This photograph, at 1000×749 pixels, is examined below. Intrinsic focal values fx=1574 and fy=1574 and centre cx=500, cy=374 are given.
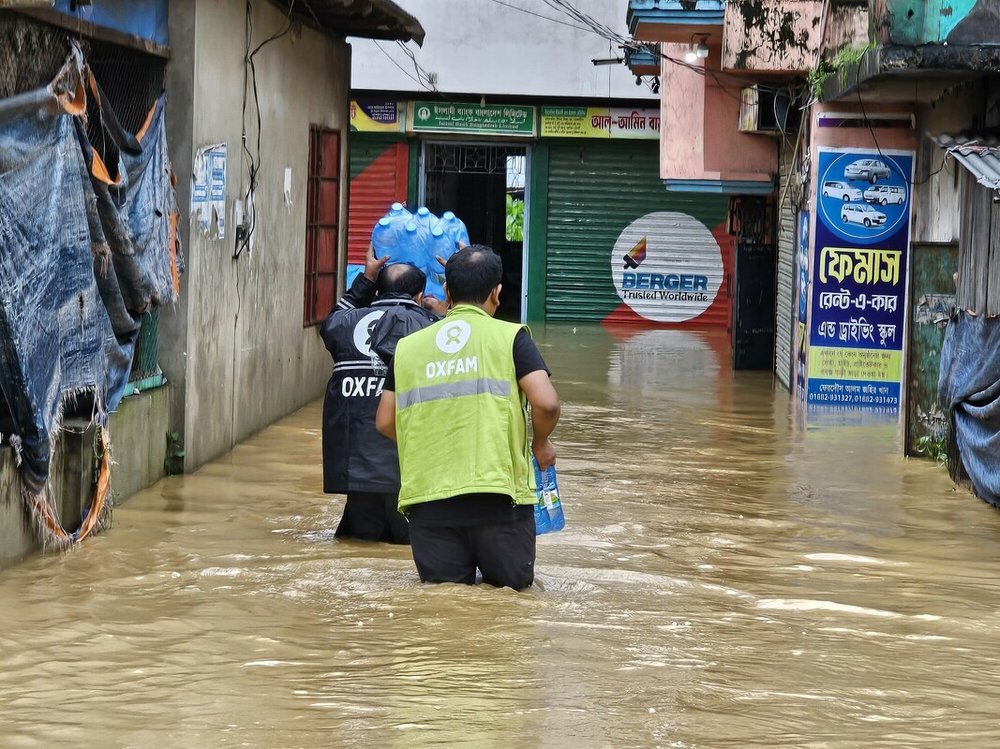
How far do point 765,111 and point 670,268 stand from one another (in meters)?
8.49

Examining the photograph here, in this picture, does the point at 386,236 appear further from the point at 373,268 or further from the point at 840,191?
the point at 840,191

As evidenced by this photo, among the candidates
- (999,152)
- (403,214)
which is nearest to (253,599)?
(403,214)

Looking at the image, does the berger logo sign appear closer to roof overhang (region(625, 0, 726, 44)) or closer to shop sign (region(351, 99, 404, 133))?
shop sign (region(351, 99, 404, 133))

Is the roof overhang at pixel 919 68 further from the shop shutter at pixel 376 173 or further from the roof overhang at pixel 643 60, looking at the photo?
the shop shutter at pixel 376 173

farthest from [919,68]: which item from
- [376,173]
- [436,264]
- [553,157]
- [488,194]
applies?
[488,194]

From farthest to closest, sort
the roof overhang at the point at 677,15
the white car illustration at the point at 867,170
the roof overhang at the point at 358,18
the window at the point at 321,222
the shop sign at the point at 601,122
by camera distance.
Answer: the shop sign at the point at 601,122, the roof overhang at the point at 677,15, the white car illustration at the point at 867,170, the window at the point at 321,222, the roof overhang at the point at 358,18

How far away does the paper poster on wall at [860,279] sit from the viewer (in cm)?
1565

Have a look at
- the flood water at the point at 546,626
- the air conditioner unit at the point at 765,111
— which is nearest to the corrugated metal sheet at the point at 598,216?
the air conditioner unit at the point at 765,111

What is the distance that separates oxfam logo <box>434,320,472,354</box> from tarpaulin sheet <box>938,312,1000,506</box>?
524 cm

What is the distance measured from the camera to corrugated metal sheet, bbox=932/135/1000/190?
32.7 ft

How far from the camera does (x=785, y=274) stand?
19.5 m

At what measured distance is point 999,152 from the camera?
10672mm

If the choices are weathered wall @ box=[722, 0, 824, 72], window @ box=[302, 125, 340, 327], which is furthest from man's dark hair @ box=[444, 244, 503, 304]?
weathered wall @ box=[722, 0, 824, 72]

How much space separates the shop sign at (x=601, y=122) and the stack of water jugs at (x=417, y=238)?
1575 centimetres
